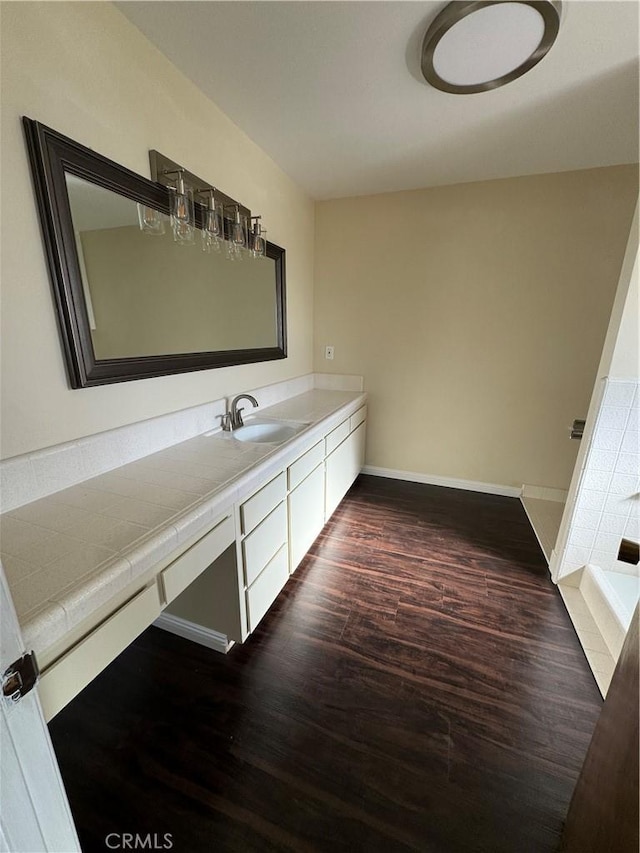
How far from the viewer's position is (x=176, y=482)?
119cm

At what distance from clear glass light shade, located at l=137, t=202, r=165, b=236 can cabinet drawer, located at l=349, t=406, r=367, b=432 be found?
169 cm

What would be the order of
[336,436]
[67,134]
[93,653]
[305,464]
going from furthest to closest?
[336,436]
[305,464]
[67,134]
[93,653]

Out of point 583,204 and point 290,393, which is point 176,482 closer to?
point 290,393

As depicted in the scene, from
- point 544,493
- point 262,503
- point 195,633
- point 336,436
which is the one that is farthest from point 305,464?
point 544,493

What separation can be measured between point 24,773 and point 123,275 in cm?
141

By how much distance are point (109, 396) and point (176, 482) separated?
Answer: 0.44 metres

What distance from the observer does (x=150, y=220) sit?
138 cm

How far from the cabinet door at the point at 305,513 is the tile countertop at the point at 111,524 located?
304 millimetres

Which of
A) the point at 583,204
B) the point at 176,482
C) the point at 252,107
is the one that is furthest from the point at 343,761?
the point at 583,204

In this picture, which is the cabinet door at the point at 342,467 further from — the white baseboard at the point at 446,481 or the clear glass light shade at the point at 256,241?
the clear glass light shade at the point at 256,241

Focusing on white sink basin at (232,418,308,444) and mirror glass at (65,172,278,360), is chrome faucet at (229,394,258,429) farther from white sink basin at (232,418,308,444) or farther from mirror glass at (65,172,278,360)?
mirror glass at (65,172,278,360)

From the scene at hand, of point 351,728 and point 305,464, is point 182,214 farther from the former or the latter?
point 351,728

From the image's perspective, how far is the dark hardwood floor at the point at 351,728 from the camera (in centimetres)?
97

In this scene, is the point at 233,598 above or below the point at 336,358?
below
